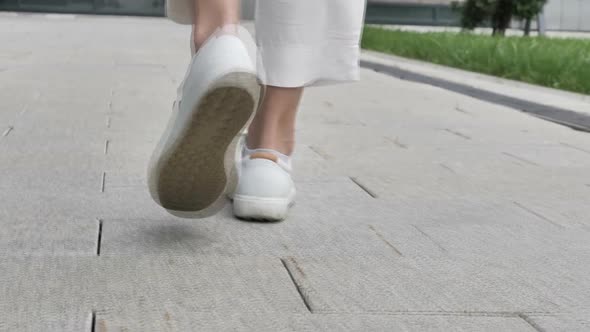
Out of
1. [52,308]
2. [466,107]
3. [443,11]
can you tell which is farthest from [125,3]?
[52,308]

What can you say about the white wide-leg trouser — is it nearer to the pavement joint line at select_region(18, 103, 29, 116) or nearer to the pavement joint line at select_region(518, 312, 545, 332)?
the pavement joint line at select_region(518, 312, 545, 332)

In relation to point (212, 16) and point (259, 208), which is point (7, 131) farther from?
point (212, 16)

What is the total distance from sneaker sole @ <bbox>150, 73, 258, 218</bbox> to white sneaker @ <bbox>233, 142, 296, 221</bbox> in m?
0.21

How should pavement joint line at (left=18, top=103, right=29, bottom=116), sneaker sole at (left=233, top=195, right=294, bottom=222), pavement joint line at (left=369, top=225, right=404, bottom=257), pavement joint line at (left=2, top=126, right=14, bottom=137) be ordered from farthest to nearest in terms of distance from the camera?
pavement joint line at (left=18, top=103, right=29, bottom=116) → pavement joint line at (left=2, top=126, right=14, bottom=137) → sneaker sole at (left=233, top=195, right=294, bottom=222) → pavement joint line at (left=369, top=225, right=404, bottom=257)

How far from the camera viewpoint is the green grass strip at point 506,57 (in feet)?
23.4

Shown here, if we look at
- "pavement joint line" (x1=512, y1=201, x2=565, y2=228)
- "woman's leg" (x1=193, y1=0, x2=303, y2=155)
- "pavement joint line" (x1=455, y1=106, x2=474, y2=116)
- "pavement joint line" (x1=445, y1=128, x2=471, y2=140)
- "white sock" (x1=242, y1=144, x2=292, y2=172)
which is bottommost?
"pavement joint line" (x1=455, y1=106, x2=474, y2=116)

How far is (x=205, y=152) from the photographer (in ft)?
6.49

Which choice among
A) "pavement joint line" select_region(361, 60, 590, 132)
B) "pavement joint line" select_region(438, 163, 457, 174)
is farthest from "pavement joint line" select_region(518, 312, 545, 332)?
"pavement joint line" select_region(361, 60, 590, 132)

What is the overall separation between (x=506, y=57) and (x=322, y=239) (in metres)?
6.44

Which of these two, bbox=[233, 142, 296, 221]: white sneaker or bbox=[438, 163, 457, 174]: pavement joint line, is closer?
bbox=[233, 142, 296, 221]: white sneaker

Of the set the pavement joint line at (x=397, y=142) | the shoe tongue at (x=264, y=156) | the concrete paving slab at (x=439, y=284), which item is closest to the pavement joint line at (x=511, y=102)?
the pavement joint line at (x=397, y=142)

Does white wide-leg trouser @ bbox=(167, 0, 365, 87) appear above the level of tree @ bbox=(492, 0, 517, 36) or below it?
above

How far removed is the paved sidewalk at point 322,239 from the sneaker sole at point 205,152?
0.34 feet

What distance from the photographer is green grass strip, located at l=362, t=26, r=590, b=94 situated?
714 cm
